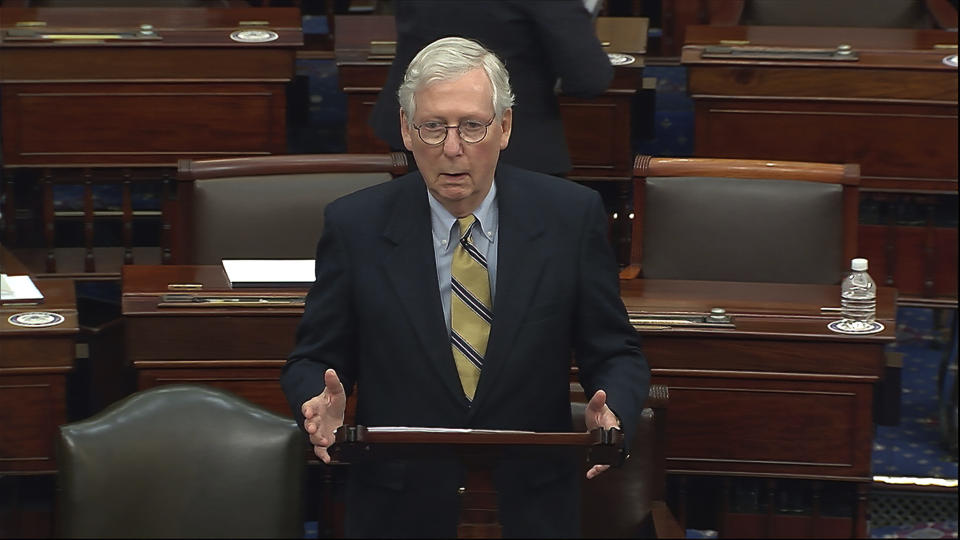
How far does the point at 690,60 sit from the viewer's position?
14.0ft

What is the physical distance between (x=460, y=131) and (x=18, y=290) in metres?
1.62

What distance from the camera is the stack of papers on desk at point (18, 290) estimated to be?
11.0ft

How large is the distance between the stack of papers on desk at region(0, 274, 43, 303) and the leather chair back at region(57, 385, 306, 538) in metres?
1.08

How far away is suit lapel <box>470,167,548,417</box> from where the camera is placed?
2113mm

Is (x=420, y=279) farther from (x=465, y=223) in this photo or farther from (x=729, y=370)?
(x=729, y=370)

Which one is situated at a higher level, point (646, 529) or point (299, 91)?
point (299, 91)

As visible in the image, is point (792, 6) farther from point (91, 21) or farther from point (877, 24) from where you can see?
point (91, 21)

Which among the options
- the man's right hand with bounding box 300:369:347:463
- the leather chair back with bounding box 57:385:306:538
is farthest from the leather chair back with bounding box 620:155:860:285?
the man's right hand with bounding box 300:369:347:463

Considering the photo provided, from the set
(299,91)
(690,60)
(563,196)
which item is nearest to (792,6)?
(690,60)

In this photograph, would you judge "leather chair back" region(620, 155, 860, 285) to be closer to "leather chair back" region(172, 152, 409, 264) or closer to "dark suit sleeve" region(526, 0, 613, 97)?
"dark suit sleeve" region(526, 0, 613, 97)

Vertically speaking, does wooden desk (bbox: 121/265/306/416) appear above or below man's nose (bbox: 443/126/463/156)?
below

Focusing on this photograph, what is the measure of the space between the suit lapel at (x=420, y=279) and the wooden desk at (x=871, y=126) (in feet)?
7.25

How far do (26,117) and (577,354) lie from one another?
2508mm

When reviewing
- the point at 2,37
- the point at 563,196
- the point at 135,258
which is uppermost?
the point at 2,37
